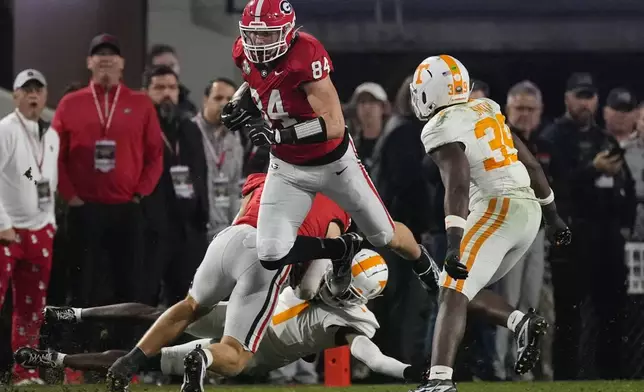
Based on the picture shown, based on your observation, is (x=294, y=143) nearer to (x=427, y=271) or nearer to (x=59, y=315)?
(x=427, y=271)

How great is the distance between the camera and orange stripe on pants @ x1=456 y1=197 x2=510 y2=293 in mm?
5676

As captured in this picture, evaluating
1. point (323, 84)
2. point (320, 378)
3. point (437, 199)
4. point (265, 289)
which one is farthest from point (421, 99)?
point (320, 378)

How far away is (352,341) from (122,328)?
6.35ft

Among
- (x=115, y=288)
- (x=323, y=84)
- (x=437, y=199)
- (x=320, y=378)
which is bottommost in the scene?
(x=320, y=378)

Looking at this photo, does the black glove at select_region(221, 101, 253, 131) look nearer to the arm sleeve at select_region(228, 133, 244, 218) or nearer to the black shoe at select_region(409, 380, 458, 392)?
the black shoe at select_region(409, 380, 458, 392)

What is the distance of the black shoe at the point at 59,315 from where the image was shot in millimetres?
6695

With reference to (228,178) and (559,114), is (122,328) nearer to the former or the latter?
(228,178)

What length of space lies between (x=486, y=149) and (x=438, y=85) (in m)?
0.34

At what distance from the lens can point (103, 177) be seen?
7613 mm

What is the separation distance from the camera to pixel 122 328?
7762 mm

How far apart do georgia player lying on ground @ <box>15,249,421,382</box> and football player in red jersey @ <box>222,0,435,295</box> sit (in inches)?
6.2

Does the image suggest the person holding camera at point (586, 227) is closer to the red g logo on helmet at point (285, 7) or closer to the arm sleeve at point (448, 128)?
the arm sleeve at point (448, 128)

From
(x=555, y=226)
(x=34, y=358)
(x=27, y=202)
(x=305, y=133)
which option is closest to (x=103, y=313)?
(x=34, y=358)

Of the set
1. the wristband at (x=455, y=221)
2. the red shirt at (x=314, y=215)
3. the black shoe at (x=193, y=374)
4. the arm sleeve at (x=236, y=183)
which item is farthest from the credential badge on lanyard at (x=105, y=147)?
the wristband at (x=455, y=221)
